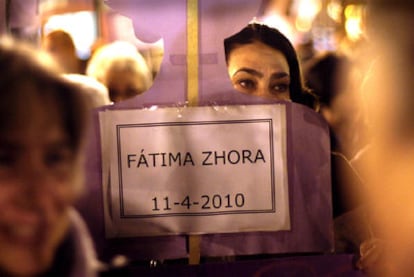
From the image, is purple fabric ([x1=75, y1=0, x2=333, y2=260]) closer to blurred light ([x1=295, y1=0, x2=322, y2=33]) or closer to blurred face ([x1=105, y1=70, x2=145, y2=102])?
blurred face ([x1=105, y1=70, x2=145, y2=102])

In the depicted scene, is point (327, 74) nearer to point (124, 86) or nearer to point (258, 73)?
point (124, 86)

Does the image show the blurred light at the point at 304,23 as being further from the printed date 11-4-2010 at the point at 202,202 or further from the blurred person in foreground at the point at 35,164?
the blurred person in foreground at the point at 35,164

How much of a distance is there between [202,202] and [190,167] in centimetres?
9

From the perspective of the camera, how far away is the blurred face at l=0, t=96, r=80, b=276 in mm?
1186

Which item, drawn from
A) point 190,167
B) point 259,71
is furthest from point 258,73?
point 190,167

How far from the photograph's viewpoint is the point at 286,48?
1935 millimetres

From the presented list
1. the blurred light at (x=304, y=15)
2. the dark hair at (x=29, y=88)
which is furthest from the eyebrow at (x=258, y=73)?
the blurred light at (x=304, y=15)

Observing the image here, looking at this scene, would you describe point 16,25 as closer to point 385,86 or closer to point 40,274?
point 40,274

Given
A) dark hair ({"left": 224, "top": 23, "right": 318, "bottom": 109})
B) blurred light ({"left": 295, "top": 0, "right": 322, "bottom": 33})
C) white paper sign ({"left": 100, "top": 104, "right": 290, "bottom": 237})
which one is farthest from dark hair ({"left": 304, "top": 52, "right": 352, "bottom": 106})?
blurred light ({"left": 295, "top": 0, "right": 322, "bottom": 33})

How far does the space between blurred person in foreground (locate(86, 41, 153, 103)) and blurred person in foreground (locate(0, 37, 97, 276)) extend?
24.8 inches

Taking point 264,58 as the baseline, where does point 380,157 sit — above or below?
below

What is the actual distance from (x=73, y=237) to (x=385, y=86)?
39.3 inches

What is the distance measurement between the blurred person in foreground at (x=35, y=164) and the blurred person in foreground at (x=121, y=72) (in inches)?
24.8

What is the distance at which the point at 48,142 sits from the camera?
120cm
